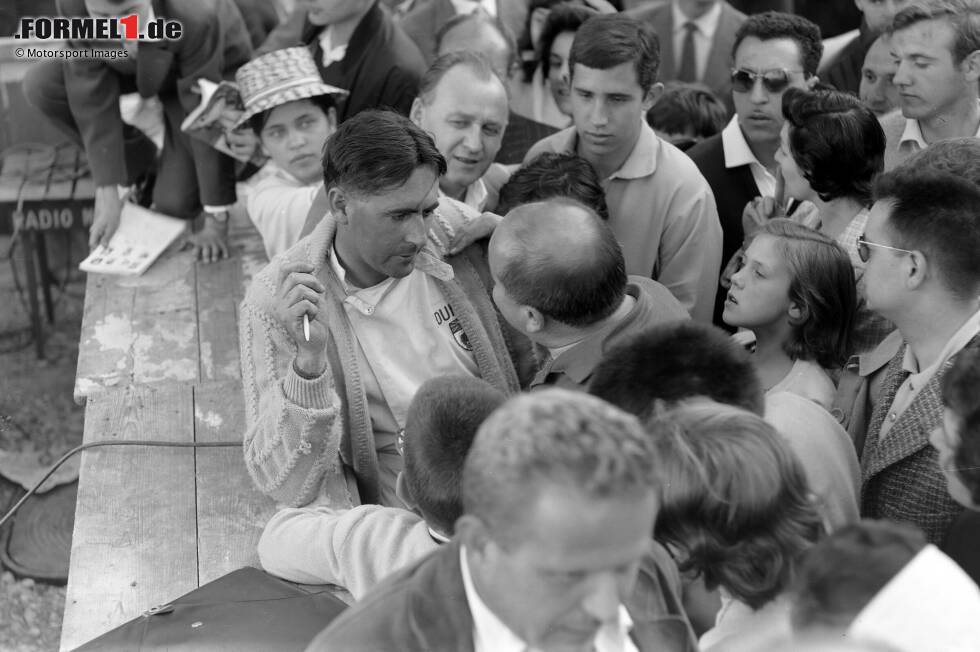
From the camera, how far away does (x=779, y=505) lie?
63.0 inches

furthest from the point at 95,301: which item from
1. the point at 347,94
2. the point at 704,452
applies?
the point at 704,452

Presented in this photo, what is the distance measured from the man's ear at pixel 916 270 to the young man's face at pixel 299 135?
213cm

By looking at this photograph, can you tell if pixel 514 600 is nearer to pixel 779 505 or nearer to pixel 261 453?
pixel 779 505

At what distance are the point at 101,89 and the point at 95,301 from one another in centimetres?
86

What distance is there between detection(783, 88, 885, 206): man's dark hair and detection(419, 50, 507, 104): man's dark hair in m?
A: 0.96

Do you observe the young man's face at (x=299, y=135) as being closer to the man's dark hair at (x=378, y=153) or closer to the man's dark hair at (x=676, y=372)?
the man's dark hair at (x=378, y=153)

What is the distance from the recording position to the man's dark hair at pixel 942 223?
2.23 metres

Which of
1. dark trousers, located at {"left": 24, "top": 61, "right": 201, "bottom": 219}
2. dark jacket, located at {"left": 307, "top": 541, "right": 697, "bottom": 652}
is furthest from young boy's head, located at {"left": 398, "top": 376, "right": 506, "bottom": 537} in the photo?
dark trousers, located at {"left": 24, "top": 61, "right": 201, "bottom": 219}

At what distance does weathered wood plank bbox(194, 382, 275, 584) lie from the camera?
8.41 ft

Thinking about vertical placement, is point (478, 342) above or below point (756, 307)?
below

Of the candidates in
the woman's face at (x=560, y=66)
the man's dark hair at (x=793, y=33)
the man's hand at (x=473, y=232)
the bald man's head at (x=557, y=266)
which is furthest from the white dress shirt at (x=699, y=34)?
the bald man's head at (x=557, y=266)

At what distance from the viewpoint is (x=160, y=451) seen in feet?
9.75

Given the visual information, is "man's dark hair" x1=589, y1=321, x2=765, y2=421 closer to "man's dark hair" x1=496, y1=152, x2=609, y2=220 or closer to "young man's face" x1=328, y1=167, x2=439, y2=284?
"young man's face" x1=328, y1=167, x2=439, y2=284

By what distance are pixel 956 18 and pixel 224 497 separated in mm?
2504
